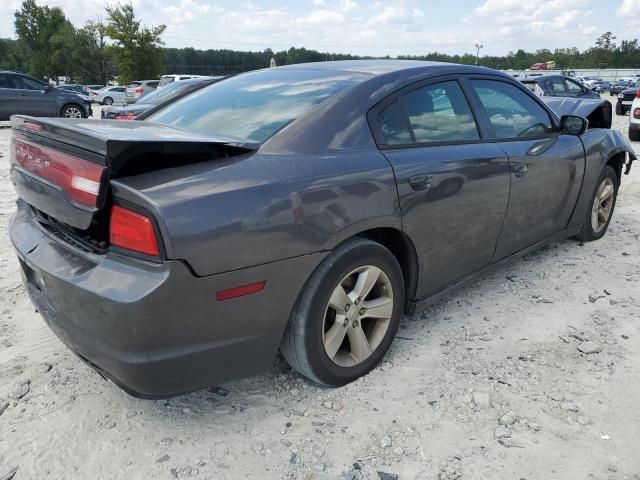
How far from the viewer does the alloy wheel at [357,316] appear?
7.79 ft

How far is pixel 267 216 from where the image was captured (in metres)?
1.97

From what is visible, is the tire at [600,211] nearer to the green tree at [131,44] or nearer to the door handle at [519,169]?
the door handle at [519,169]

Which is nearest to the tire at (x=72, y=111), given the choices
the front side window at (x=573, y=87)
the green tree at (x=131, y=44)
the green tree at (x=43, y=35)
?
the front side window at (x=573, y=87)

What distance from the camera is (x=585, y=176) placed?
13.0ft

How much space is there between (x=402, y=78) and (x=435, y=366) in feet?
5.02

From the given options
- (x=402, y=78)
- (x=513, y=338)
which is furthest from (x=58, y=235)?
(x=513, y=338)

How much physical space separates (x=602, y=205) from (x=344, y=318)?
328cm

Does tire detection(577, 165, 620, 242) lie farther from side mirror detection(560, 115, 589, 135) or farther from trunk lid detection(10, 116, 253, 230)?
trunk lid detection(10, 116, 253, 230)

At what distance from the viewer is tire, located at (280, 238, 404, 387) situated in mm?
2221

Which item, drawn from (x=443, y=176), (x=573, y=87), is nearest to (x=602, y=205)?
(x=443, y=176)

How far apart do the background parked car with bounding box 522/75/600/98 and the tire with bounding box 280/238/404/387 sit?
1305 centimetres

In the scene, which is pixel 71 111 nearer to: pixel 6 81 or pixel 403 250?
pixel 6 81

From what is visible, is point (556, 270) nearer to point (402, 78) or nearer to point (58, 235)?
point (402, 78)

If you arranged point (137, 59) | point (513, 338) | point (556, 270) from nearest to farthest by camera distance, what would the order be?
point (513, 338)
point (556, 270)
point (137, 59)
